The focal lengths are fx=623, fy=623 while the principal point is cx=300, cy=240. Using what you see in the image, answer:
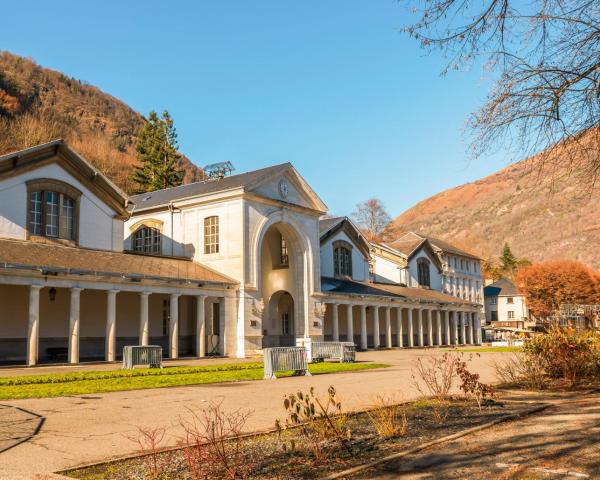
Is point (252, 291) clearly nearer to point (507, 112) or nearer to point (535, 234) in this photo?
point (507, 112)

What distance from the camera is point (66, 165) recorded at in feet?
101

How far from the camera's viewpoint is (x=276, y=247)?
42.6 metres

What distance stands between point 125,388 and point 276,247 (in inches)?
1076

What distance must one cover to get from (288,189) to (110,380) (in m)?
23.1

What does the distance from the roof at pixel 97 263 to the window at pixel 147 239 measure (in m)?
4.97

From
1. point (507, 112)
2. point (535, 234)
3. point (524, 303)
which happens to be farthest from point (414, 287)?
point (535, 234)

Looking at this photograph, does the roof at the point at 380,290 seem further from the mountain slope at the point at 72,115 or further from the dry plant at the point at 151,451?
the mountain slope at the point at 72,115

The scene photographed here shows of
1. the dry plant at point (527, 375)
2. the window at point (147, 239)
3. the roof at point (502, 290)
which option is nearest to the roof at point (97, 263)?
the window at point (147, 239)

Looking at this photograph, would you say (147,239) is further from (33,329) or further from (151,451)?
(151,451)

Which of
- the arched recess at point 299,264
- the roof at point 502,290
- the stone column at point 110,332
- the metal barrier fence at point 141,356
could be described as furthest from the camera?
the roof at point 502,290

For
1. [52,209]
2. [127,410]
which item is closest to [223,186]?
[52,209]

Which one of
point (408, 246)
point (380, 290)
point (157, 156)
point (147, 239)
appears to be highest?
point (157, 156)

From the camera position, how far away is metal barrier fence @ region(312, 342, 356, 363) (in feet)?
86.4

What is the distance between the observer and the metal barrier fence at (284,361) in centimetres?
1859
